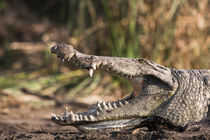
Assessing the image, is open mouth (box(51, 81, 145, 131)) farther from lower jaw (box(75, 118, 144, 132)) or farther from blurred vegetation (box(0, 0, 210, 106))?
blurred vegetation (box(0, 0, 210, 106))

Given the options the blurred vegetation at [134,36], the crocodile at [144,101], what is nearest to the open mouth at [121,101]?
the crocodile at [144,101]

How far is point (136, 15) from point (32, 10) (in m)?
6.82

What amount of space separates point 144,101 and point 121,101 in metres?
0.20

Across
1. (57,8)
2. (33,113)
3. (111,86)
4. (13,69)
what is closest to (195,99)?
(33,113)

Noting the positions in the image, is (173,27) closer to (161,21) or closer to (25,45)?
(161,21)

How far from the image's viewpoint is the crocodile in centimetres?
290

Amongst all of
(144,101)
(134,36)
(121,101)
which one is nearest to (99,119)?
(121,101)

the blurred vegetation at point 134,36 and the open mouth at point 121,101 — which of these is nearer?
the open mouth at point 121,101

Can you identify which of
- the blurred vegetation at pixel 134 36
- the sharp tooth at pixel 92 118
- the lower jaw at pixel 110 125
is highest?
the blurred vegetation at pixel 134 36

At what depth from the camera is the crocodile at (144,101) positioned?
9.51 ft

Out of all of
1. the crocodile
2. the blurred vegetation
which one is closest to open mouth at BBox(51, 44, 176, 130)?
the crocodile

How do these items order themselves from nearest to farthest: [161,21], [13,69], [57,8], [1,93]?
[1,93] < [161,21] < [13,69] < [57,8]

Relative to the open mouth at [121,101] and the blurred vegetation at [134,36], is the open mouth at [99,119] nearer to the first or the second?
the open mouth at [121,101]

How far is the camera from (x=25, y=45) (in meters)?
10.1
